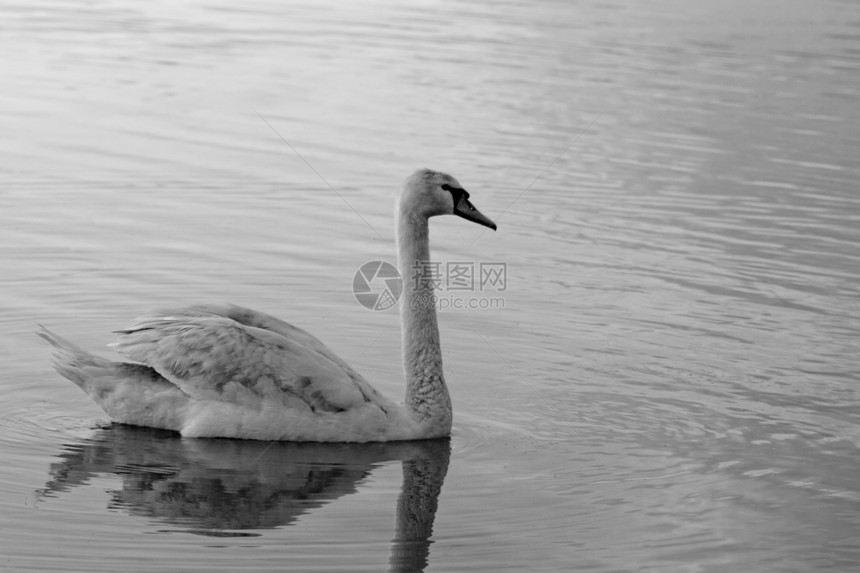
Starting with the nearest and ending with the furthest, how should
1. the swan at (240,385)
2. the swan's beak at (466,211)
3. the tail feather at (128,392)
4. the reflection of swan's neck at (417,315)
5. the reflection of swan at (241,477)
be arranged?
the reflection of swan at (241,477) → the swan at (240,385) → the tail feather at (128,392) → the reflection of swan's neck at (417,315) → the swan's beak at (466,211)

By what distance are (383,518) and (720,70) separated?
18.3 metres

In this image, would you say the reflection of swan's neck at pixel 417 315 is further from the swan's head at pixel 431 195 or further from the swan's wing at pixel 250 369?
the swan's wing at pixel 250 369

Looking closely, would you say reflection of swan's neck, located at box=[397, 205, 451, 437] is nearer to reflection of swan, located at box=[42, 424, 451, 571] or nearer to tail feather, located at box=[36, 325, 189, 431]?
reflection of swan, located at box=[42, 424, 451, 571]

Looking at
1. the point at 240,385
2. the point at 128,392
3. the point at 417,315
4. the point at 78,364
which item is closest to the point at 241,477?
the point at 240,385

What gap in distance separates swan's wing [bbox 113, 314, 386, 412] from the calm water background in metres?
0.41

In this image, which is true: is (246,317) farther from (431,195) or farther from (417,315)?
(431,195)

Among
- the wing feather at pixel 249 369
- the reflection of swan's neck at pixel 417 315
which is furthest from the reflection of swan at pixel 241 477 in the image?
the reflection of swan's neck at pixel 417 315

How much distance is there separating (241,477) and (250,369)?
3.19ft

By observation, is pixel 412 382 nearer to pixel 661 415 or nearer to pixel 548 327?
pixel 661 415

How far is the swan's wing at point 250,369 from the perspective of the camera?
31.8ft

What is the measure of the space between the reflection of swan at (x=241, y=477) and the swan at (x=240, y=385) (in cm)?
11

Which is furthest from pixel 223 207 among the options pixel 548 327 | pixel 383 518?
pixel 383 518

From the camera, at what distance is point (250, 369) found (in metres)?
9.70

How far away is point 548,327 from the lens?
12.4 metres
